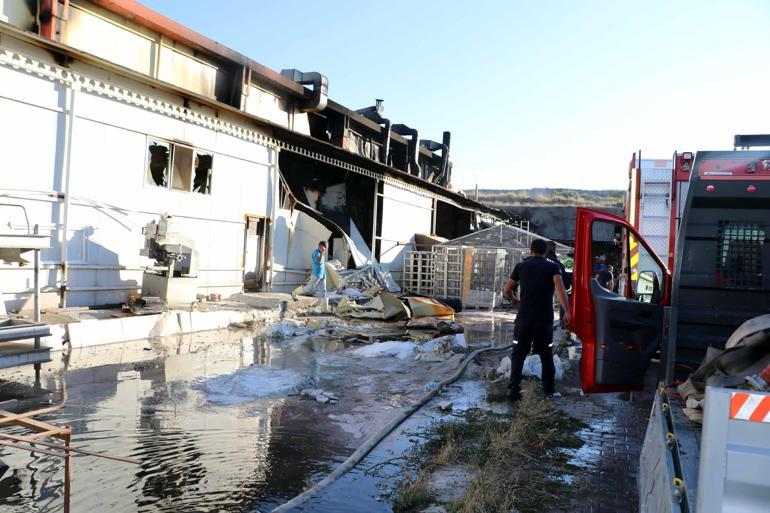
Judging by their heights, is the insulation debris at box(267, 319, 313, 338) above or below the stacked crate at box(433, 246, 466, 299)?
below

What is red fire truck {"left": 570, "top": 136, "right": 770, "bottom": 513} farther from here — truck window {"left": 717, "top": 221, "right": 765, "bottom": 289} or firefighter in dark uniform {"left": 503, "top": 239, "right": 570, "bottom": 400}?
firefighter in dark uniform {"left": 503, "top": 239, "right": 570, "bottom": 400}

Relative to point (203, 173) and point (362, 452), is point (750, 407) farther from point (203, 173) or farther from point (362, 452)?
point (203, 173)

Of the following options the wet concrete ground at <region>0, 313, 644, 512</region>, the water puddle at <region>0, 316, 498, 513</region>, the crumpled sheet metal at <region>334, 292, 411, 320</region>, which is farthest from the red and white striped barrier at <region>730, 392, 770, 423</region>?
the crumpled sheet metal at <region>334, 292, 411, 320</region>

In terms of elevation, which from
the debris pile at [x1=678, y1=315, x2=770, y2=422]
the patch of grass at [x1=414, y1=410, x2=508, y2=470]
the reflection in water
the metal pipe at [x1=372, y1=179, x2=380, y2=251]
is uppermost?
the metal pipe at [x1=372, y1=179, x2=380, y2=251]

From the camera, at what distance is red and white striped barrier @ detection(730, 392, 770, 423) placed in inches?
85.5

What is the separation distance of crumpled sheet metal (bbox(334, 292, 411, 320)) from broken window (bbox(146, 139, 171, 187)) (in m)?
5.03

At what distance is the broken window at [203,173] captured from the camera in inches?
571

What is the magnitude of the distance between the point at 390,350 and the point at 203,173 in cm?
783

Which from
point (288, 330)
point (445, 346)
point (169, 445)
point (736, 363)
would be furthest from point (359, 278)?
point (736, 363)

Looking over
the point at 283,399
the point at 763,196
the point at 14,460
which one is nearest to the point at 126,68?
the point at 283,399

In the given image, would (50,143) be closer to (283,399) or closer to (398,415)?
(283,399)

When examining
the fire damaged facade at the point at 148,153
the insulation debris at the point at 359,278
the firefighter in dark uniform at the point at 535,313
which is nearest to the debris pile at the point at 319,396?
the firefighter in dark uniform at the point at 535,313

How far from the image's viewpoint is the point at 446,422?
557 centimetres

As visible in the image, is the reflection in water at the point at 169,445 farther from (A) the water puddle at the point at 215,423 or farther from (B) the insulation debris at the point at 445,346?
(B) the insulation debris at the point at 445,346
